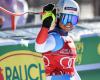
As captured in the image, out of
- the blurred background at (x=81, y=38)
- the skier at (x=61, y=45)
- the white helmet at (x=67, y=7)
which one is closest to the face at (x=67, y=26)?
the skier at (x=61, y=45)

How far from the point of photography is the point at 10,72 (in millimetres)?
4637

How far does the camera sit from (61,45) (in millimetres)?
4113

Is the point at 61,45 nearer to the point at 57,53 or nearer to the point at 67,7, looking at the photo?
the point at 57,53

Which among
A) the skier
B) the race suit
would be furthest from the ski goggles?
the race suit

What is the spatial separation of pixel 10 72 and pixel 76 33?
0.92 m

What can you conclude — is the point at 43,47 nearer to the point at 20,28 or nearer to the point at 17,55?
the point at 17,55

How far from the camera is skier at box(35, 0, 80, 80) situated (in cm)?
404

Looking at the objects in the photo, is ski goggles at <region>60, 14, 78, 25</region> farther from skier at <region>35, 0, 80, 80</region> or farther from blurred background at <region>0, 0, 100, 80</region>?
blurred background at <region>0, 0, 100, 80</region>

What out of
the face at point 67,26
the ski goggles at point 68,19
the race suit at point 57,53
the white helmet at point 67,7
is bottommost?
the race suit at point 57,53

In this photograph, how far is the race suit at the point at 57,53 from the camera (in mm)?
4016

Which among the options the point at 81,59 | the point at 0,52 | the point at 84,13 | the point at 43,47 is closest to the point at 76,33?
the point at 81,59

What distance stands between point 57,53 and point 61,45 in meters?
0.07

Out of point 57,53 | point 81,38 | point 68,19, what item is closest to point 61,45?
point 57,53

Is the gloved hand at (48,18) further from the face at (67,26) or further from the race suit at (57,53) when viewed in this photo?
the face at (67,26)
